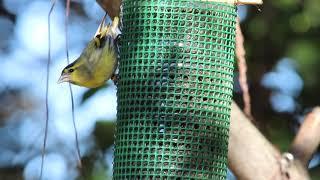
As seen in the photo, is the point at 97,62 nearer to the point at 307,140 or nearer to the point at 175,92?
the point at 175,92

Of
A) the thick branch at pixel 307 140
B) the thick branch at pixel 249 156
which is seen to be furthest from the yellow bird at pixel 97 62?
the thick branch at pixel 307 140

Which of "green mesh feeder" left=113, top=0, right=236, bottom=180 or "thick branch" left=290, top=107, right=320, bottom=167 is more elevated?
"green mesh feeder" left=113, top=0, right=236, bottom=180

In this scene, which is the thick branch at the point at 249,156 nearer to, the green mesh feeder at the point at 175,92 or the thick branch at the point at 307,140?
the thick branch at the point at 307,140

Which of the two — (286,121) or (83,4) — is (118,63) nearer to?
(286,121)

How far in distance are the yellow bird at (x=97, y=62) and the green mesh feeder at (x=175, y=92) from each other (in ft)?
1.39

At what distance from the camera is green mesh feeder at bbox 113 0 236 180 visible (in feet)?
16.8

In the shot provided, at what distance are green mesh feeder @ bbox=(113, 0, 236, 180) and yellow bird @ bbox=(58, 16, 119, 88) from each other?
42cm

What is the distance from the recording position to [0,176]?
29.1ft

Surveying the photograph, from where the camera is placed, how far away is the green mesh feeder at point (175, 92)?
5.11 m

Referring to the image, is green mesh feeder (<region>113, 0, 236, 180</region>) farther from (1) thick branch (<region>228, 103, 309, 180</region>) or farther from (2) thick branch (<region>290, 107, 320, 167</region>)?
(2) thick branch (<region>290, 107, 320, 167</region>)

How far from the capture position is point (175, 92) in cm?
515

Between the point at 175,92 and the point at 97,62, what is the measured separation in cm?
108

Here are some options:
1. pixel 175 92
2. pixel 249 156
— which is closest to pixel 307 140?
pixel 249 156

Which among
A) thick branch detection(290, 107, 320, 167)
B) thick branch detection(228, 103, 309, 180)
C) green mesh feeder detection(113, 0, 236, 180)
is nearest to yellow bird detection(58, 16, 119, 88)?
green mesh feeder detection(113, 0, 236, 180)
